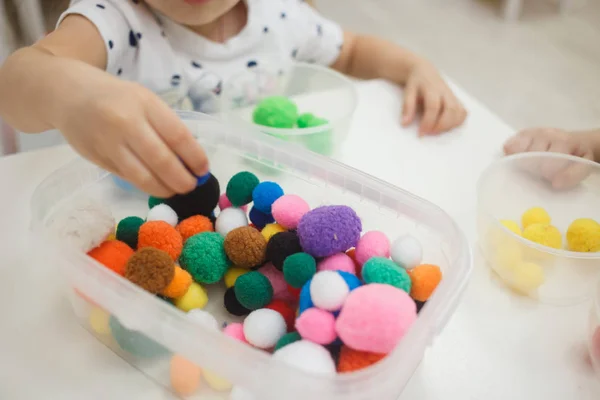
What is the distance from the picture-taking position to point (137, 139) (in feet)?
1.19

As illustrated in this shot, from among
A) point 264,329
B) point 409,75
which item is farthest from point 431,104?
point 264,329

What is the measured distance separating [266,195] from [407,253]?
0.43ft

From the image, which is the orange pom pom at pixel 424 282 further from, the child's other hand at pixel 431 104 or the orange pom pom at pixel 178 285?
the child's other hand at pixel 431 104

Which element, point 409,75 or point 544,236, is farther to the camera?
point 409,75

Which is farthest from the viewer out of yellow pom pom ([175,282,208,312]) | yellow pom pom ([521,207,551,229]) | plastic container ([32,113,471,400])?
yellow pom pom ([521,207,551,229])

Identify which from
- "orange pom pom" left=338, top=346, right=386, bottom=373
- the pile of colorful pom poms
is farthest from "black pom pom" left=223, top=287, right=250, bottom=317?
"orange pom pom" left=338, top=346, right=386, bottom=373

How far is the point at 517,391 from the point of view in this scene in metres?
0.41

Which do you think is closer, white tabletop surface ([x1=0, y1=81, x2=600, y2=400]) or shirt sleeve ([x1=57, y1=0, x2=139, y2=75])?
white tabletop surface ([x1=0, y1=81, x2=600, y2=400])

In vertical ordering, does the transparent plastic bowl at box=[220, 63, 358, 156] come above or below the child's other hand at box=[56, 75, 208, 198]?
below

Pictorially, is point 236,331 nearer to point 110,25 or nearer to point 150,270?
point 150,270

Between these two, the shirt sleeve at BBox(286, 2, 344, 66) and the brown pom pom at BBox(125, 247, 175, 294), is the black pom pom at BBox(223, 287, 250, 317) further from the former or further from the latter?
the shirt sleeve at BBox(286, 2, 344, 66)

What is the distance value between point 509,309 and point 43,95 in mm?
417

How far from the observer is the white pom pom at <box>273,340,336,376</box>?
337 millimetres

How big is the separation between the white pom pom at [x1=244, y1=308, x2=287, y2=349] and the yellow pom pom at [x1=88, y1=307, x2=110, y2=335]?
0.33 ft
